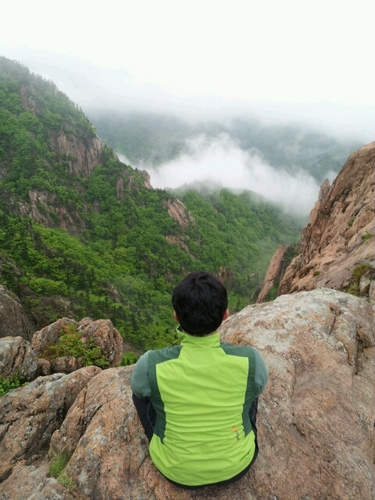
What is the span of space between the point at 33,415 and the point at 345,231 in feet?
63.3

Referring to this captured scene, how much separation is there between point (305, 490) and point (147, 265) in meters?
93.6

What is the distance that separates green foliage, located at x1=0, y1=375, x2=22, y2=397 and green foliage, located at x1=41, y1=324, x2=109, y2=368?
5.98 metres

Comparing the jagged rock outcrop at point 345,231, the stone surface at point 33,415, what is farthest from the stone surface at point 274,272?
the stone surface at point 33,415

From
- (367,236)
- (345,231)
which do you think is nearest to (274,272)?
(345,231)

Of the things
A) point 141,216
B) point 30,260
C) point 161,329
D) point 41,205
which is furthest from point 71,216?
point 161,329

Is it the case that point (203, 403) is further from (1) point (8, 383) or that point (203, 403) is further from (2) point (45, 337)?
(2) point (45, 337)

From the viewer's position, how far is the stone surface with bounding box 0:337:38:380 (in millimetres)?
8875

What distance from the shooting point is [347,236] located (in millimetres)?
19078

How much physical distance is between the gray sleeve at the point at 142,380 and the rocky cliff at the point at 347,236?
9789mm

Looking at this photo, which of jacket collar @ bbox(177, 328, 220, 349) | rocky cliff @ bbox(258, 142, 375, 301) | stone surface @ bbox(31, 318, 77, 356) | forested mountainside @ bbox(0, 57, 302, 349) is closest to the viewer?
jacket collar @ bbox(177, 328, 220, 349)

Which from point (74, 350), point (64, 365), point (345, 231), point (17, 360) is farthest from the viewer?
point (345, 231)

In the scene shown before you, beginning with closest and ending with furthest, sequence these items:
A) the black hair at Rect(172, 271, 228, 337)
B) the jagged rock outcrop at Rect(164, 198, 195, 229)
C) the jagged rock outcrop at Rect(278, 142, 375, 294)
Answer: the black hair at Rect(172, 271, 228, 337) < the jagged rock outcrop at Rect(278, 142, 375, 294) < the jagged rock outcrop at Rect(164, 198, 195, 229)

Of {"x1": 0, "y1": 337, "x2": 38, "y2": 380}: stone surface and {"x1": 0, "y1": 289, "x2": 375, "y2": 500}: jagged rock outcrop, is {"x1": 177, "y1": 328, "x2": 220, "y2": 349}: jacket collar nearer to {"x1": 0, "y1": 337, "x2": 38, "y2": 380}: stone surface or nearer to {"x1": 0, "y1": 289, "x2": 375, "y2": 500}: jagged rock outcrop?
{"x1": 0, "y1": 289, "x2": 375, "y2": 500}: jagged rock outcrop

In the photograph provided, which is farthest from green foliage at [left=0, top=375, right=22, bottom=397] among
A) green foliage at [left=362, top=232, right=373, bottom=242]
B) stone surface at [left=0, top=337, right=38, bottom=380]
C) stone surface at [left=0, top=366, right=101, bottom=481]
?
green foliage at [left=362, top=232, right=373, bottom=242]
